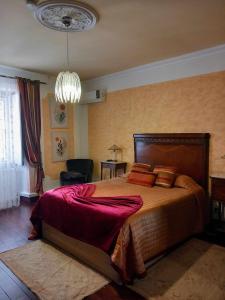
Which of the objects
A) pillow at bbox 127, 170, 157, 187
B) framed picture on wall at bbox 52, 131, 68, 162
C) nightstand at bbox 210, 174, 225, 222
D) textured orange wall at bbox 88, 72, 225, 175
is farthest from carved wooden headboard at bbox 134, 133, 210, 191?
framed picture on wall at bbox 52, 131, 68, 162

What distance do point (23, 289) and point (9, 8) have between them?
267 centimetres

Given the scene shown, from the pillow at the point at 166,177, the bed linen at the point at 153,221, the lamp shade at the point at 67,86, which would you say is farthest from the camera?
the pillow at the point at 166,177

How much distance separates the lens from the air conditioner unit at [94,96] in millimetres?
5222

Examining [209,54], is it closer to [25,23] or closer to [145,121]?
[145,121]

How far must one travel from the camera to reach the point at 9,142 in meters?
4.57

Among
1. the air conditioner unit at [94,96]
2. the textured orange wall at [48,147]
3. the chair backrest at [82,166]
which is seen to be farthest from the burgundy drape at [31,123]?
the air conditioner unit at [94,96]

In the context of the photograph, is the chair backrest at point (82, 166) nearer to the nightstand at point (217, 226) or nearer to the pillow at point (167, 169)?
the pillow at point (167, 169)

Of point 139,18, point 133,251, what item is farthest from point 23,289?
point 139,18

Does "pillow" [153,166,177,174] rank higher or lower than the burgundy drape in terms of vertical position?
lower

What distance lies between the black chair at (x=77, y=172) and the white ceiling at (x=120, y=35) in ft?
6.91

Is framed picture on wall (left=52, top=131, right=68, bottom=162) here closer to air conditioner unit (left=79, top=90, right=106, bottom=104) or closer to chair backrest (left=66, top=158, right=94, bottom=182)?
chair backrest (left=66, top=158, right=94, bottom=182)

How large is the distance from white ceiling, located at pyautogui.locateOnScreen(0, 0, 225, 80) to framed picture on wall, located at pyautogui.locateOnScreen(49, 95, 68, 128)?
95 centimetres

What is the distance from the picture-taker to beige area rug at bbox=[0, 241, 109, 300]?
7.14 ft

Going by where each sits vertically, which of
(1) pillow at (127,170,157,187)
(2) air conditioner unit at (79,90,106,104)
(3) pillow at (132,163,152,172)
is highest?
(2) air conditioner unit at (79,90,106,104)
